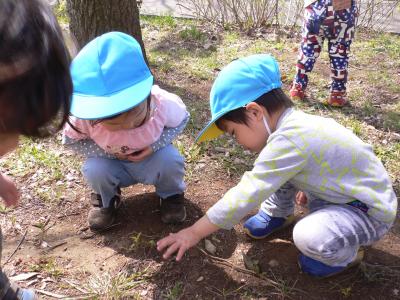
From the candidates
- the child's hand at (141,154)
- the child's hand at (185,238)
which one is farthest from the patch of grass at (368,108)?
the child's hand at (185,238)

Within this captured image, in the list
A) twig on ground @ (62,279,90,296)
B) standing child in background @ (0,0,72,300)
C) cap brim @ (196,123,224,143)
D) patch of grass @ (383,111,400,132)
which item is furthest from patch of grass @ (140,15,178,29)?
standing child in background @ (0,0,72,300)

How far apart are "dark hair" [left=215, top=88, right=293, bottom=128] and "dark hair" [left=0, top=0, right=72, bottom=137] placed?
2.43 ft

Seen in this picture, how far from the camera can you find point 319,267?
192 cm

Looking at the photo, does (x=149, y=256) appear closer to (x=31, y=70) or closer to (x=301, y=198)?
(x=301, y=198)

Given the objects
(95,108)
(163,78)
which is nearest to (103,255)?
(95,108)

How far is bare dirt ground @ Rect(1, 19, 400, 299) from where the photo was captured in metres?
1.93

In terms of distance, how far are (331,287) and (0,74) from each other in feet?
4.98

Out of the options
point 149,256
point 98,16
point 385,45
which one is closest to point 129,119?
point 149,256

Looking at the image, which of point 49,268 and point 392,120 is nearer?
point 49,268

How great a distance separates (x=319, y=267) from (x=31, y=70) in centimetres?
139

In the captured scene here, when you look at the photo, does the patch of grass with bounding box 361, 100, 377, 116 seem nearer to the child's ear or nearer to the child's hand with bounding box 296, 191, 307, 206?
the child's hand with bounding box 296, 191, 307, 206

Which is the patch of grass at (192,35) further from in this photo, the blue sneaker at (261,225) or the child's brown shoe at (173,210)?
the blue sneaker at (261,225)

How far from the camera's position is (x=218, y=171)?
106 inches

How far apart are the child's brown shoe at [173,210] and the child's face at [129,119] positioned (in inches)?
17.2
